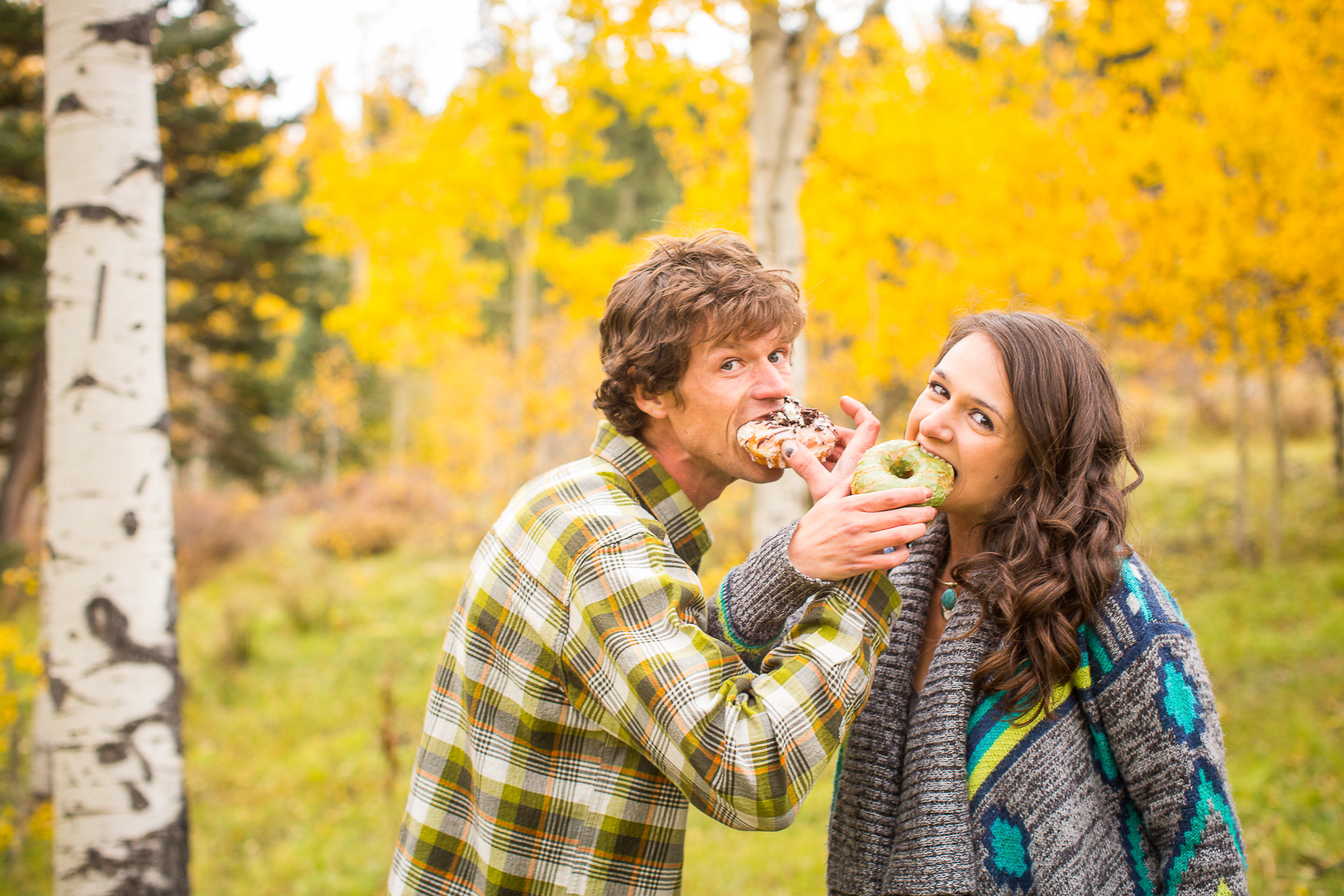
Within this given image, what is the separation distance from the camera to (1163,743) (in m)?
1.49

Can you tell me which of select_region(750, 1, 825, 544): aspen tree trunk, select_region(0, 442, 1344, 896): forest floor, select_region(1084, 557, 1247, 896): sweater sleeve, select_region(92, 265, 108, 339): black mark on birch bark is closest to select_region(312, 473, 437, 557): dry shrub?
select_region(0, 442, 1344, 896): forest floor

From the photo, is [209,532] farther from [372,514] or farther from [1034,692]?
[1034,692]

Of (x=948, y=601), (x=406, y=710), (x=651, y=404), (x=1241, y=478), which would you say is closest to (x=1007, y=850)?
(x=948, y=601)

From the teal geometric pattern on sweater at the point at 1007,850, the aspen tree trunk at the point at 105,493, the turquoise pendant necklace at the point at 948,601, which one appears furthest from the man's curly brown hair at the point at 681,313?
the aspen tree trunk at the point at 105,493

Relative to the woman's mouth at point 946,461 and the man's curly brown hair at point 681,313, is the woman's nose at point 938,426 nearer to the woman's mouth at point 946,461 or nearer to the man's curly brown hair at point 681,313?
the woman's mouth at point 946,461

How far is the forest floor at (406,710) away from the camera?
14.6 feet

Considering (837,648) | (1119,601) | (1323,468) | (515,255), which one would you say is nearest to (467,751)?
(837,648)

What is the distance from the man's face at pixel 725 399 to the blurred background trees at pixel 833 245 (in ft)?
8.29

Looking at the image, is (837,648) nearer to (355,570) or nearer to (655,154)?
(355,570)

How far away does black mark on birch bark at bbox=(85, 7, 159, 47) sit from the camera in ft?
8.91

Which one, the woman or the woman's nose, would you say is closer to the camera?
the woman

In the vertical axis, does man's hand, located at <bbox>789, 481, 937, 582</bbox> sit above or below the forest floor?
above

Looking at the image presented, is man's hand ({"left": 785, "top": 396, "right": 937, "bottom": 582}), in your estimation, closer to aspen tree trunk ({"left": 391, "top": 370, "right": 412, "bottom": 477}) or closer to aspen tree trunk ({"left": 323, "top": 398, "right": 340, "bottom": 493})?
aspen tree trunk ({"left": 391, "top": 370, "right": 412, "bottom": 477})

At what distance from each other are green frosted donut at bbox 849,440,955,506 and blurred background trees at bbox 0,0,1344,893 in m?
2.73
